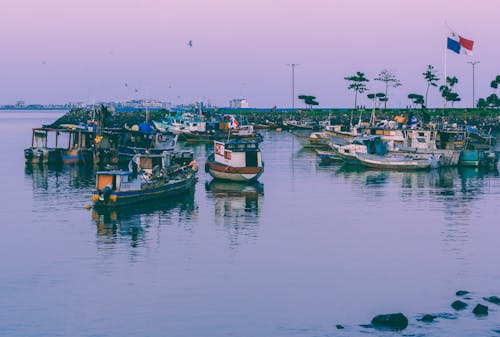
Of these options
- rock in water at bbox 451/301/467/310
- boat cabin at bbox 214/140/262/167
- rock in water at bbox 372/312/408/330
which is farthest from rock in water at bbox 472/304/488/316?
boat cabin at bbox 214/140/262/167

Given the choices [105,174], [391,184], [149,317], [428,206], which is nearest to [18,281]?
[149,317]

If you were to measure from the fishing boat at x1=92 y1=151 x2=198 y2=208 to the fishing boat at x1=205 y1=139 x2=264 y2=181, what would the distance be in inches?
159

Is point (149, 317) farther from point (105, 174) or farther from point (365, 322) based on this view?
point (105, 174)

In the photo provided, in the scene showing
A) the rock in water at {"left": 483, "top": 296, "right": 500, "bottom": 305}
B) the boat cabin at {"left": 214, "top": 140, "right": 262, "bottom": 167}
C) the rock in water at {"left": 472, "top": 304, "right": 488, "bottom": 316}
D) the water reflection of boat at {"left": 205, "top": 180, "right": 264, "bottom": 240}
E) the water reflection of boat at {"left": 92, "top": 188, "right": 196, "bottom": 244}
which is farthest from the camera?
the boat cabin at {"left": 214, "top": 140, "right": 262, "bottom": 167}

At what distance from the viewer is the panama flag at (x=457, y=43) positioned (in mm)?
83875

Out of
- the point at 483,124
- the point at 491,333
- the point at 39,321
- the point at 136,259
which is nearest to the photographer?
the point at 491,333

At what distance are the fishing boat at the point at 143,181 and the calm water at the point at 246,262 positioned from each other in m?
1.24

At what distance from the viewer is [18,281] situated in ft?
123

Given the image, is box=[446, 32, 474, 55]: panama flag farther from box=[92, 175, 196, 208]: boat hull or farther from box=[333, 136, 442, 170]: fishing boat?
box=[92, 175, 196, 208]: boat hull

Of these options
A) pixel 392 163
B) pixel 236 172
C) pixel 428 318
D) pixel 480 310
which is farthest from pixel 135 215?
pixel 392 163

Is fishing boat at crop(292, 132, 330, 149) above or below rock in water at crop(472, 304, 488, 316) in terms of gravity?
above

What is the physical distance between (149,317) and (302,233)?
19.8 meters

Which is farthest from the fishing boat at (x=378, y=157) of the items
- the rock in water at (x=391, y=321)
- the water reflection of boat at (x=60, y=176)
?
the rock in water at (x=391, y=321)

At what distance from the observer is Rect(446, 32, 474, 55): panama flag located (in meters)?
83.9
